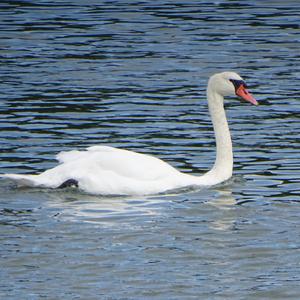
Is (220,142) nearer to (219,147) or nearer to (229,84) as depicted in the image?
(219,147)

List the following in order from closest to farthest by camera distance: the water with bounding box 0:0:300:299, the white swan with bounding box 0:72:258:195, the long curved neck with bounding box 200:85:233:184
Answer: the water with bounding box 0:0:300:299 → the white swan with bounding box 0:72:258:195 → the long curved neck with bounding box 200:85:233:184

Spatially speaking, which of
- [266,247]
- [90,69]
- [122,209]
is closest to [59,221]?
[122,209]

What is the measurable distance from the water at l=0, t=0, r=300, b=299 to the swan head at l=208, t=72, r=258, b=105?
2.69 feet

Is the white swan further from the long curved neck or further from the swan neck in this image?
the swan neck

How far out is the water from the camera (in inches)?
422

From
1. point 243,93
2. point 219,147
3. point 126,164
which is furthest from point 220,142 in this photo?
point 126,164

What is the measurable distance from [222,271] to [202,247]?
76 centimetres

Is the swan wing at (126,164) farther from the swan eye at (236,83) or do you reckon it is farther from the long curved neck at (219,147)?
the swan eye at (236,83)

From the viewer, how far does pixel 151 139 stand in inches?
632

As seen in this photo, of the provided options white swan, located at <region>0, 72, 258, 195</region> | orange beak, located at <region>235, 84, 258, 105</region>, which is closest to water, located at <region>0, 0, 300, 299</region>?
white swan, located at <region>0, 72, 258, 195</region>

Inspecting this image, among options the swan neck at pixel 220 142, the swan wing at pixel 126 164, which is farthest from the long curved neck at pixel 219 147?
the swan wing at pixel 126 164

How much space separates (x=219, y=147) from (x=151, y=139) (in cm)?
183

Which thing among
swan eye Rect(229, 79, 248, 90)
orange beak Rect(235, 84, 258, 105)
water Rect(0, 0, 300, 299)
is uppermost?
swan eye Rect(229, 79, 248, 90)

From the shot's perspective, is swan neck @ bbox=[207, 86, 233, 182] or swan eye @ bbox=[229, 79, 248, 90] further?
swan eye @ bbox=[229, 79, 248, 90]
